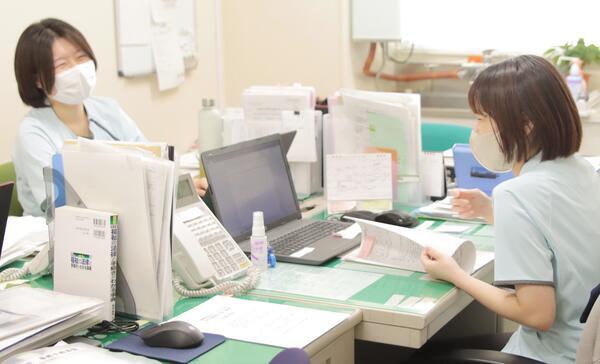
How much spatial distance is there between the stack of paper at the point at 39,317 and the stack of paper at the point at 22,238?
0.39 metres

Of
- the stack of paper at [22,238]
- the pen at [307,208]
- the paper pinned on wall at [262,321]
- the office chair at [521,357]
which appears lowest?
the office chair at [521,357]

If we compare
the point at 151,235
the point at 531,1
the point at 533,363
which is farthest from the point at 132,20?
the point at 533,363

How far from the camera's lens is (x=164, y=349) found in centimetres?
153

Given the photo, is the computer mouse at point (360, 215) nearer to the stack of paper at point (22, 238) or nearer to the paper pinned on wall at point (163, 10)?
the stack of paper at point (22, 238)

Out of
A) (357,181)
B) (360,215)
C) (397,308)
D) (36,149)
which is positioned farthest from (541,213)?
(36,149)

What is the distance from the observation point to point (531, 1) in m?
4.25

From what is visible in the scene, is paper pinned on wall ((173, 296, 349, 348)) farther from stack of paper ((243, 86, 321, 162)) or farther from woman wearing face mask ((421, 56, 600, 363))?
stack of paper ((243, 86, 321, 162))

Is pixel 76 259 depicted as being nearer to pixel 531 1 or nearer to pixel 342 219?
pixel 342 219

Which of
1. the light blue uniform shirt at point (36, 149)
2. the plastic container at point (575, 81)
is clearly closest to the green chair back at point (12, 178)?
the light blue uniform shirt at point (36, 149)

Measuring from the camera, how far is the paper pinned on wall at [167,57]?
13.0 ft

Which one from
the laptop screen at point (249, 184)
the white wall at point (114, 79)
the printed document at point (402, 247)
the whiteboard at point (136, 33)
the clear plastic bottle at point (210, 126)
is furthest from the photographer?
the whiteboard at point (136, 33)

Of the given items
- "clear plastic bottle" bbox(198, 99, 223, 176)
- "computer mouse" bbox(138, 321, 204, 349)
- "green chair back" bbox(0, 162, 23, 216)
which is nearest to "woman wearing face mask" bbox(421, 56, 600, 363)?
→ "computer mouse" bbox(138, 321, 204, 349)

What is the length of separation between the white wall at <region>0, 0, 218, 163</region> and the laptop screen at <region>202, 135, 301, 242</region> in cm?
129

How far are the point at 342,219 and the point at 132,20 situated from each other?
5.81 ft
